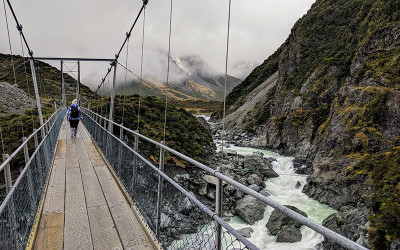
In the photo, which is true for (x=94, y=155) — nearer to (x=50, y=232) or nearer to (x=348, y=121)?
(x=50, y=232)

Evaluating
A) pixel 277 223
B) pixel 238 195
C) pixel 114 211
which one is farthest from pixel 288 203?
pixel 114 211

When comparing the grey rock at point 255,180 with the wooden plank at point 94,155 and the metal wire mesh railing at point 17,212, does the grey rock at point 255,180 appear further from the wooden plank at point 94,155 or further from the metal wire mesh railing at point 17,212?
the metal wire mesh railing at point 17,212

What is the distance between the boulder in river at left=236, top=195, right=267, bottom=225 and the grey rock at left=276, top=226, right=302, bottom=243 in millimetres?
1414

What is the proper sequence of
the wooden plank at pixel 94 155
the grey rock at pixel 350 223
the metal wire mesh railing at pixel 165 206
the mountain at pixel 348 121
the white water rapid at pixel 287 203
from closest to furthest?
the metal wire mesh railing at pixel 165 206, the wooden plank at pixel 94 155, the grey rock at pixel 350 223, the white water rapid at pixel 287 203, the mountain at pixel 348 121

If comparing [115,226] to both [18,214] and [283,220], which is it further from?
[283,220]

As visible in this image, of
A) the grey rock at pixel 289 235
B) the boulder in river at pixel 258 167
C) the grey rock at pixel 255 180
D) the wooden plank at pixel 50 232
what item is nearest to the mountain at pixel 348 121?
the grey rock at pixel 289 235

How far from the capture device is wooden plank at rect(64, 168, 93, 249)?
3.15 meters

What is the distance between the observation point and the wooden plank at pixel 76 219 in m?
3.15

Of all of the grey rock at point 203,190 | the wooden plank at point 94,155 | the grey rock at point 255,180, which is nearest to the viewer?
the wooden plank at point 94,155

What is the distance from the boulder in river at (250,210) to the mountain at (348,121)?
255 cm

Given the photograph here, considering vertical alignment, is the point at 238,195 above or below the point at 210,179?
below

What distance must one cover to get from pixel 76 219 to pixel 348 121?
17.4 metres

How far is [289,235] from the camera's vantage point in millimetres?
8328

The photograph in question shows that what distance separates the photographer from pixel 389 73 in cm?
1617
